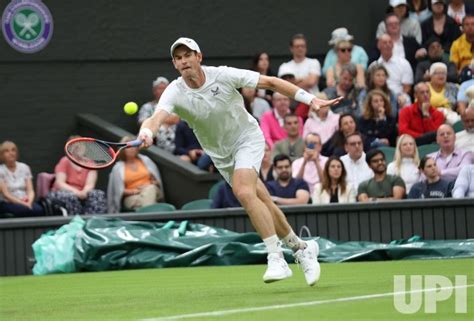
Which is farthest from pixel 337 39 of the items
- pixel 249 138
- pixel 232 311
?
pixel 232 311

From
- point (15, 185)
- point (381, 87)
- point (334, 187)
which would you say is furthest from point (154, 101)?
point (334, 187)

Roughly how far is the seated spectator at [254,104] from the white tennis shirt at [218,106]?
7.76 meters

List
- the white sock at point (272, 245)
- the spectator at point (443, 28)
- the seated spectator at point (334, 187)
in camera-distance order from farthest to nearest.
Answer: the spectator at point (443, 28) → the seated spectator at point (334, 187) → the white sock at point (272, 245)

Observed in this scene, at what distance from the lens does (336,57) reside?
19.3 meters

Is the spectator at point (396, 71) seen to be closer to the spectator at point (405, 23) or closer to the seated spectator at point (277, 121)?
the spectator at point (405, 23)

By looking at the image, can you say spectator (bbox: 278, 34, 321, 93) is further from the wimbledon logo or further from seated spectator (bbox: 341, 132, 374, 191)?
the wimbledon logo

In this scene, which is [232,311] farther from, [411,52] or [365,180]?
[411,52]

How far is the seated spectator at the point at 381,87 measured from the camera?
693 inches

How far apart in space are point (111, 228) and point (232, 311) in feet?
21.1

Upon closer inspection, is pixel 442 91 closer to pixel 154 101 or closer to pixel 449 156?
pixel 449 156

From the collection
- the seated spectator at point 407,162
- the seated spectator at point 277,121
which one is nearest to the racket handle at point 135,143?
the seated spectator at point 407,162

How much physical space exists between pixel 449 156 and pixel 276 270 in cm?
638

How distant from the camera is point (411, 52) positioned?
1942 cm

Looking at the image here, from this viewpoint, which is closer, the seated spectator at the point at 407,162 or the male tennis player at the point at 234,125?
the male tennis player at the point at 234,125
